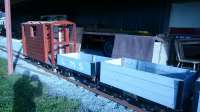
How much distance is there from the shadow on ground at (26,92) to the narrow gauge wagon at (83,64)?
92cm

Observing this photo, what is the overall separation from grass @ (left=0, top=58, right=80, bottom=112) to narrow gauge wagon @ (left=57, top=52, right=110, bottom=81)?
0.99m

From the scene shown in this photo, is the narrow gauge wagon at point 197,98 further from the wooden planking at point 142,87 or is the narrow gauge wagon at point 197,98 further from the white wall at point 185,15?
the white wall at point 185,15

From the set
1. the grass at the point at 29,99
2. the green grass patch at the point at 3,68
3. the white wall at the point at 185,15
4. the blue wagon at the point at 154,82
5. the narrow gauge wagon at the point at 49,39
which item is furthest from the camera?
the white wall at the point at 185,15

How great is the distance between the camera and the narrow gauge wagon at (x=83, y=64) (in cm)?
693

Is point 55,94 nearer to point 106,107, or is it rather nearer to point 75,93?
point 75,93

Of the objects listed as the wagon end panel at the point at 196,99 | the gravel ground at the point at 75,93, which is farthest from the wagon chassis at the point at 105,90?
the wagon end panel at the point at 196,99

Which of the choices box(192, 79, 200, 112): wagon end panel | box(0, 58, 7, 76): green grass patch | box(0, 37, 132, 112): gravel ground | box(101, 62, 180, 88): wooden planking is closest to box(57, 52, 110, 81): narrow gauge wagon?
box(0, 37, 132, 112): gravel ground

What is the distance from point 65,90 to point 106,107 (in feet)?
5.18

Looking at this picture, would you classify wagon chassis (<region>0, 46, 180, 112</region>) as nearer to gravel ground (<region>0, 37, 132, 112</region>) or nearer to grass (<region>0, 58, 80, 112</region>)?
gravel ground (<region>0, 37, 132, 112</region>)

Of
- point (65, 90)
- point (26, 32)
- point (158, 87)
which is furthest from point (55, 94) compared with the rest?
point (26, 32)

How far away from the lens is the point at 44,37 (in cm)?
913

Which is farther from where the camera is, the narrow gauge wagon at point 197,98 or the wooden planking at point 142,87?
the wooden planking at point 142,87

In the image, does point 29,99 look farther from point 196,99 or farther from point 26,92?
point 196,99

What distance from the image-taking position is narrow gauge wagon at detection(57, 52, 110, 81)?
6.93m
